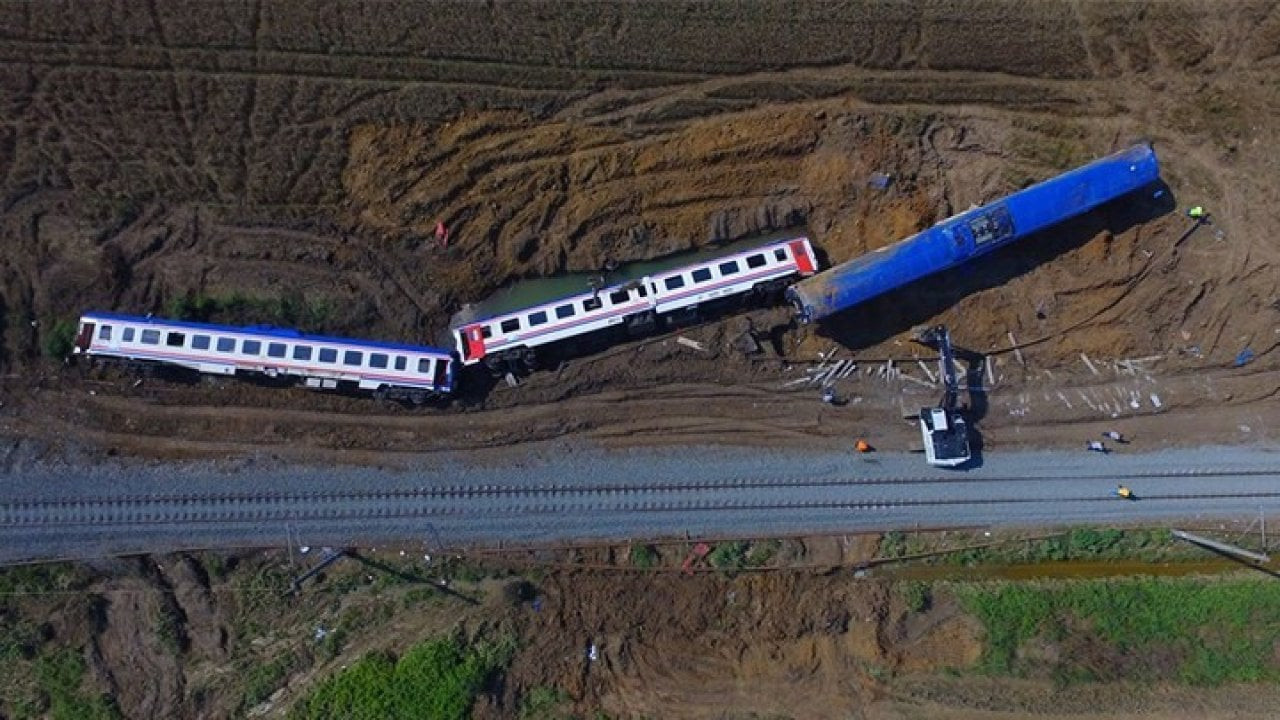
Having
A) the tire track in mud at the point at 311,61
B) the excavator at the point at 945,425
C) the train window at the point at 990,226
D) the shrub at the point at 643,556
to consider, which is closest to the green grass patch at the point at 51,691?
the shrub at the point at 643,556

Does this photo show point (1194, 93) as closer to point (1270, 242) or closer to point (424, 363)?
point (1270, 242)

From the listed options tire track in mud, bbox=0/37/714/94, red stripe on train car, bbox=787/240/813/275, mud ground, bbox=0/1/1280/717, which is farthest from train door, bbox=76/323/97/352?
red stripe on train car, bbox=787/240/813/275

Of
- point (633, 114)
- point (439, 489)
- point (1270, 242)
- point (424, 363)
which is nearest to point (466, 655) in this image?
point (439, 489)

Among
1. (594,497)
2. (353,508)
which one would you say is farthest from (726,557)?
(353,508)

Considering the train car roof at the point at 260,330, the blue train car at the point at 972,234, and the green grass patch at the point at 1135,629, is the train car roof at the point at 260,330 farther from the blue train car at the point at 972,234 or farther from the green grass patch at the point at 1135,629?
the green grass patch at the point at 1135,629

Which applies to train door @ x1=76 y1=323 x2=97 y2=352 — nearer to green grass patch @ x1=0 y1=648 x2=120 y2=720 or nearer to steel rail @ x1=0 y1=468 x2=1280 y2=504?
steel rail @ x1=0 y1=468 x2=1280 y2=504

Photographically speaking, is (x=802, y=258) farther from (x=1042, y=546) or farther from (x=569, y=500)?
(x=1042, y=546)
